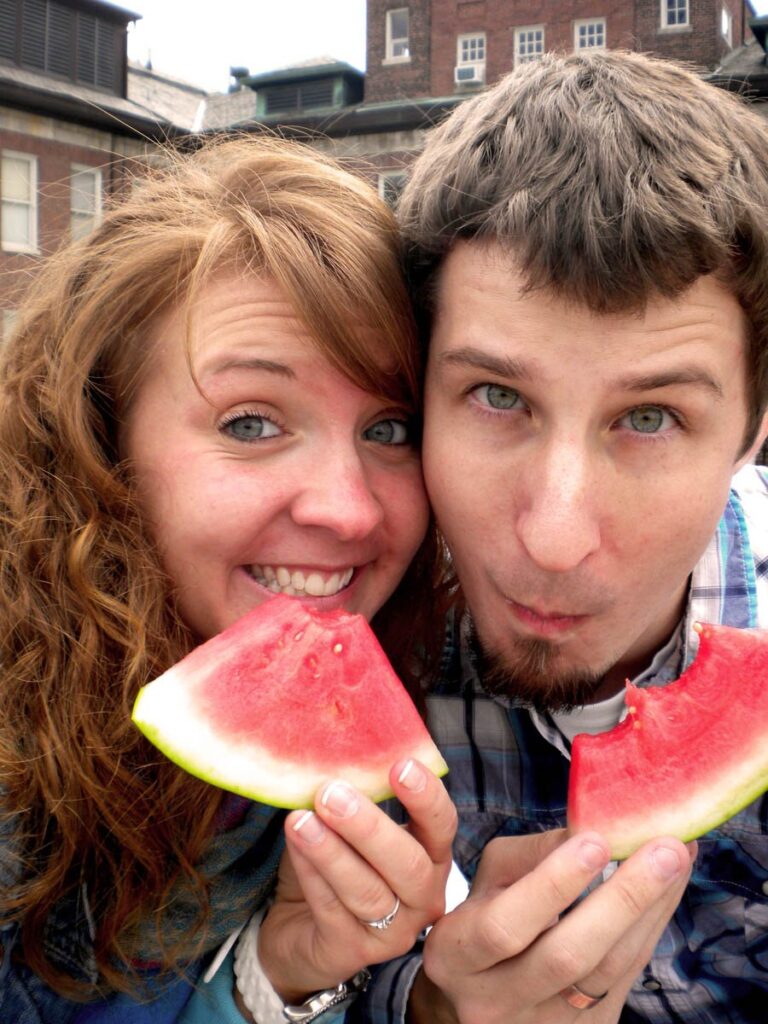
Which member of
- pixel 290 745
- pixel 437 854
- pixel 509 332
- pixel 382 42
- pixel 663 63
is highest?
pixel 382 42

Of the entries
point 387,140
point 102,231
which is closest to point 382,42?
point 387,140

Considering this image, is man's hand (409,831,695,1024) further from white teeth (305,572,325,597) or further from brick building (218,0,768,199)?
brick building (218,0,768,199)

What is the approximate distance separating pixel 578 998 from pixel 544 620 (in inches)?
29.6

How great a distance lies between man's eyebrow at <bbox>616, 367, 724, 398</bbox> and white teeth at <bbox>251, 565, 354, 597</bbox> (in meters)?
0.79

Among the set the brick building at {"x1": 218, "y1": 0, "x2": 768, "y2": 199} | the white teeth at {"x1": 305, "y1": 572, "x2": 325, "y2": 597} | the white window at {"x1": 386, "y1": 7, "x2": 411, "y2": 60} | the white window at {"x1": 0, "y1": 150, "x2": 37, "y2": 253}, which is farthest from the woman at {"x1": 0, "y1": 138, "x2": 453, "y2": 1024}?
the white window at {"x1": 386, "y1": 7, "x2": 411, "y2": 60}

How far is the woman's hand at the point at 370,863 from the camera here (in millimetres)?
1583

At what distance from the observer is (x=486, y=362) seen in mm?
1962

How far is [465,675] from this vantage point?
2.76 metres

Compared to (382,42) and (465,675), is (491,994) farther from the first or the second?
(382,42)

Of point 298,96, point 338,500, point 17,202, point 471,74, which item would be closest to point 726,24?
point 471,74

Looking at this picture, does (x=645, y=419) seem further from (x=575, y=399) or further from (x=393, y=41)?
(x=393, y=41)

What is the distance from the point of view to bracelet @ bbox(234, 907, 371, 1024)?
2.10 metres

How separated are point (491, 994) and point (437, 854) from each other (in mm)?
310

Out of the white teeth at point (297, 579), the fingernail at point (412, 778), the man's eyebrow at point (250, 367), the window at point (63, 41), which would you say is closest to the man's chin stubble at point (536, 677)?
the white teeth at point (297, 579)
